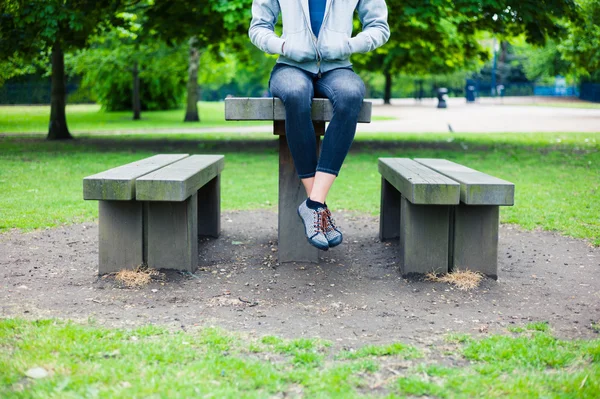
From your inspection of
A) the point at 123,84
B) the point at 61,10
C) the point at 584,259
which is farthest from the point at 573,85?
the point at 584,259

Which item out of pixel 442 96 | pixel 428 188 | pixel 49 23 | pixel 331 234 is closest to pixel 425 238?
pixel 428 188

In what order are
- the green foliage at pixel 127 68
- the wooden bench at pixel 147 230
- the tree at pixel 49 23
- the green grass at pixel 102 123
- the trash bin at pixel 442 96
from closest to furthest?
the wooden bench at pixel 147 230, the tree at pixel 49 23, the green grass at pixel 102 123, the green foliage at pixel 127 68, the trash bin at pixel 442 96

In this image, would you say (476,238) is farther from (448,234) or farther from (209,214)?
(209,214)

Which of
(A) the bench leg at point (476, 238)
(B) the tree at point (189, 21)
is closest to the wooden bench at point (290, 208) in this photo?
(A) the bench leg at point (476, 238)

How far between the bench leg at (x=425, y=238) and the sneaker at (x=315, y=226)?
600 mm

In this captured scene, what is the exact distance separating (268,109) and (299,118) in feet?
0.75

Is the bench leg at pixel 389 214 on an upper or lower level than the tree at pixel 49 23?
lower

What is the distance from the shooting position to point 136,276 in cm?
400

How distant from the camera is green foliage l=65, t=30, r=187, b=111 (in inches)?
989

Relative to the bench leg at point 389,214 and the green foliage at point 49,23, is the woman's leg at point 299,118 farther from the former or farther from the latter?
the green foliage at point 49,23

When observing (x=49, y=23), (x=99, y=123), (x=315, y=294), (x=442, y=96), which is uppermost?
(x=49, y=23)

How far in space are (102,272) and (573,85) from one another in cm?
6000

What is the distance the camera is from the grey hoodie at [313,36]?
13.2ft

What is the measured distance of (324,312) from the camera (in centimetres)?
351
